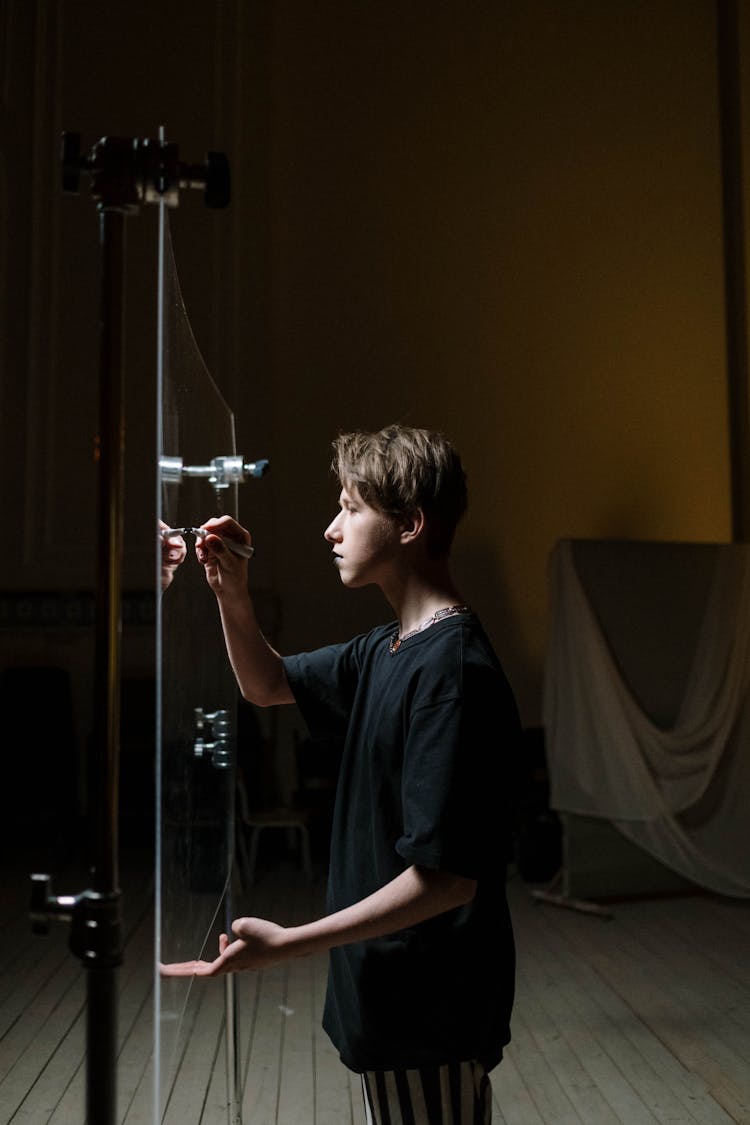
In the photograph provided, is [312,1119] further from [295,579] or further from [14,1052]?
[295,579]

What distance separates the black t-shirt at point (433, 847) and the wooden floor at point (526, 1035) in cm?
87

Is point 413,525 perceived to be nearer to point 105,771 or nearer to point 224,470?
point 224,470

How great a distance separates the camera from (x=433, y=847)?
973 millimetres

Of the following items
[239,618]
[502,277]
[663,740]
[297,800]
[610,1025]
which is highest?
[502,277]

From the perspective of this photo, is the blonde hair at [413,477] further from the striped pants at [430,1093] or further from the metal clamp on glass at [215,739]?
the striped pants at [430,1093]

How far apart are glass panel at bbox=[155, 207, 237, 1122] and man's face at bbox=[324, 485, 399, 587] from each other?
0.19 metres

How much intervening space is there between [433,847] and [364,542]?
0.36 metres

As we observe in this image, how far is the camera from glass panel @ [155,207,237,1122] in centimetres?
96

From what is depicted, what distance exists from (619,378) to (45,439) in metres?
3.28

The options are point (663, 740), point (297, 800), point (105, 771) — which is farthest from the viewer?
point (297, 800)

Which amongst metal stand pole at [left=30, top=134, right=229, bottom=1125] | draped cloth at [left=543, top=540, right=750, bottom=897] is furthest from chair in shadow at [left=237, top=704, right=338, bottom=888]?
metal stand pole at [left=30, top=134, right=229, bottom=1125]

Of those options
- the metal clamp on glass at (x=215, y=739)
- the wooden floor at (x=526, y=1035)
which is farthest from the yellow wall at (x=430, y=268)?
the metal clamp on glass at (x=215, y=739)

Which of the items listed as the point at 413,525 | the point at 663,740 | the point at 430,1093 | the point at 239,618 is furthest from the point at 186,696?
the point at 663,740

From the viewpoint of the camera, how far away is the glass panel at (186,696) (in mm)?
962
